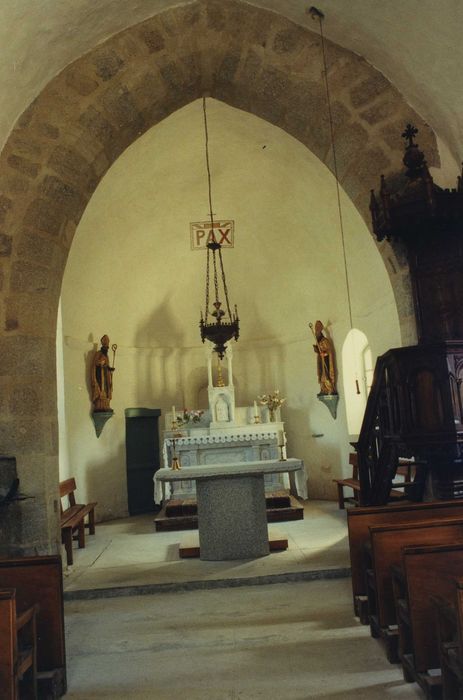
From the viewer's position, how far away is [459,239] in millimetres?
6027

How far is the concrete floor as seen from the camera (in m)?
3.40

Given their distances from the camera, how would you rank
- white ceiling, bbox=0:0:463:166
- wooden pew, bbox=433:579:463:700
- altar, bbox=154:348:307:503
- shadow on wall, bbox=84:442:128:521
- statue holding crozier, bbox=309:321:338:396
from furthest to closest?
statue holding crozier, bbox=309:321:338:396 < shadow on wall, bbox=84:442:128:521 < altar, bbox=154:348:307:503 < white ceiling, bbox=0:0:463:166 < wooden pew, bbox=433:579:463:700

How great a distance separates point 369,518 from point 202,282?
331 inches

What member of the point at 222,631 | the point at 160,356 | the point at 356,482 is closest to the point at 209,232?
the point at 160,356

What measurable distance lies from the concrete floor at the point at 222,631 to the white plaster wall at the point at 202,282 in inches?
148

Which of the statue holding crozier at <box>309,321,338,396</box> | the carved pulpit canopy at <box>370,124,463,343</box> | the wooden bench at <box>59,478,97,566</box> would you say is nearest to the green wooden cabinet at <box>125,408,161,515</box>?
the wooden bench at <box>59,478,97,566</box>

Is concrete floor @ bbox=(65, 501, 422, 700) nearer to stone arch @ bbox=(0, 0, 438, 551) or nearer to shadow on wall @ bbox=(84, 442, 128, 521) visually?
stone arch @ bbox=(0, 0, 438, 551)

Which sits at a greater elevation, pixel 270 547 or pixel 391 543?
pixel 391 543

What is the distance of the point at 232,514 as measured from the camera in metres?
6.59

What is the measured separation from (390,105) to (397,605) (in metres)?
5.31

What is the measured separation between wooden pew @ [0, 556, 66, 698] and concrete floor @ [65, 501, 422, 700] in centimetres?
22

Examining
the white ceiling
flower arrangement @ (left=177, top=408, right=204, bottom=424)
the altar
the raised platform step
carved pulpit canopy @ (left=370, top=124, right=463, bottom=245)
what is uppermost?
the white ceiling

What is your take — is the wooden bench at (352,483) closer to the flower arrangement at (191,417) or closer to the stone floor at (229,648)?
the flower arrangement at (191,417)

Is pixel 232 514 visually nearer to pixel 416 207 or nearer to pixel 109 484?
pixel 416 207
